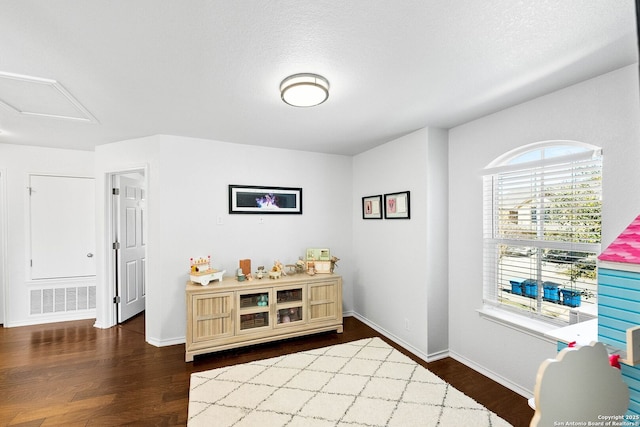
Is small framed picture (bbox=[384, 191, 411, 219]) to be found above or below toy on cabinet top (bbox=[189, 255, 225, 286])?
above

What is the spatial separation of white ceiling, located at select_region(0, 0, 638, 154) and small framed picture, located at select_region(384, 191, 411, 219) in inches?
37.6

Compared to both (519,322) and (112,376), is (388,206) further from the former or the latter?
(112,376)

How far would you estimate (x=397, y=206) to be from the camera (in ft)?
11.1

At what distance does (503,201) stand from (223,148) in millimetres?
3138

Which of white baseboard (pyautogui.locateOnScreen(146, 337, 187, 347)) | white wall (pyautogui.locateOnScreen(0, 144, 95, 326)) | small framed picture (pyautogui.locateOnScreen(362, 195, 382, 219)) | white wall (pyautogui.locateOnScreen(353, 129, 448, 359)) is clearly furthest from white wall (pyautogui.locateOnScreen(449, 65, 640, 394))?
white wall (pyautogui.locateOnScreen(0, 144, 95, 326))

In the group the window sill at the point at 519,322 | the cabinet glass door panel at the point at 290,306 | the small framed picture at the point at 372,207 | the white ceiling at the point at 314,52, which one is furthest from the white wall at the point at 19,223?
the window sill at the point at 519,322

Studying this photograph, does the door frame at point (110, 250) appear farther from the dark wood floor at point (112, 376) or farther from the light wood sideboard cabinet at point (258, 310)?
the light wood sideboard cabinet at point (258, 310)

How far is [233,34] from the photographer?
1.49 meters

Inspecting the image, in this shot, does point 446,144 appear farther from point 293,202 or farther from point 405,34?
point 293,202

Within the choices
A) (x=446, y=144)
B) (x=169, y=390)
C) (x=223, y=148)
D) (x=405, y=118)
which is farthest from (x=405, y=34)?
(x=169, y=390)

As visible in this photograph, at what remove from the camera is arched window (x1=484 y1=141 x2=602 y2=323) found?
6.56 feet

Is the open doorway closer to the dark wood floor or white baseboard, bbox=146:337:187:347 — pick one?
the dark wood floor

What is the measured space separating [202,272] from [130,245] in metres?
1.75

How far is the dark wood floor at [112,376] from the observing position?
2.12 m
